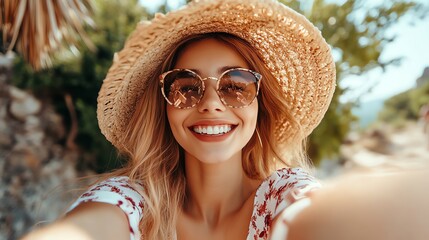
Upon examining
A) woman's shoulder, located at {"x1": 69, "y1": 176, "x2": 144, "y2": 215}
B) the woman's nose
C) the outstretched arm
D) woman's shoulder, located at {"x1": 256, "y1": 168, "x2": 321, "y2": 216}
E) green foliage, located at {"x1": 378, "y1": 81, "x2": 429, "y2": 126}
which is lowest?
the outstretched arm

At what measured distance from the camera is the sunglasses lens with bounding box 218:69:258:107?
5.91 ft

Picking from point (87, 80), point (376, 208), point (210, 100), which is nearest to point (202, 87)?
point (210, 100)

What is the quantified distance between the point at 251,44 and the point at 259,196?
621mm

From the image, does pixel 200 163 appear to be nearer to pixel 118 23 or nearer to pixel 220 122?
pixel 220 122

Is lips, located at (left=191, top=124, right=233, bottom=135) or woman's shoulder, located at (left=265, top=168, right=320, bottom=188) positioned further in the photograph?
lips, located at (left=191, top=124, right=233, bottom=135)

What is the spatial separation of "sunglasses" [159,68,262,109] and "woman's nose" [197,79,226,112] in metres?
0.01

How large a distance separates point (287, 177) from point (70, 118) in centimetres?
420

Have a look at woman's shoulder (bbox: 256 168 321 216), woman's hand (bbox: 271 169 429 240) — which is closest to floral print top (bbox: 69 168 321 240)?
woman's shoulder (bbox: 256 168 321 216)

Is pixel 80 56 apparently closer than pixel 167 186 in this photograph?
No

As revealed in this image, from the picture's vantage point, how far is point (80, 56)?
17.8 ft

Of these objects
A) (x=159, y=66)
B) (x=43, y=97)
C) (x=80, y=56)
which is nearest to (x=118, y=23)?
(x=80, y=56)

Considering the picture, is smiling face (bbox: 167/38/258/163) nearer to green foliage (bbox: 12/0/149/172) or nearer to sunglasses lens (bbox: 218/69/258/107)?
sunglasses lens (bbox: 218/69/258/107)

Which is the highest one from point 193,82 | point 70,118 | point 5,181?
point 193,82

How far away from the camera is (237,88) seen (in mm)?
1812
